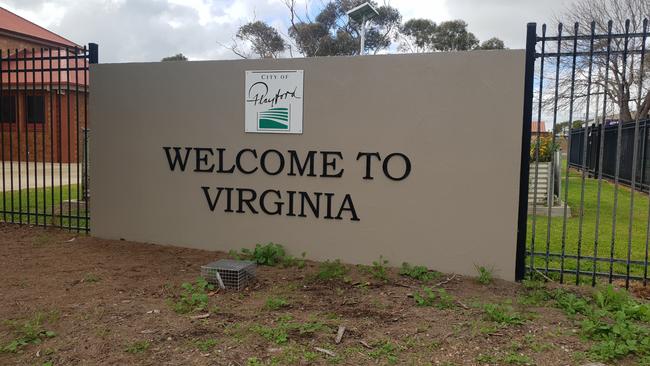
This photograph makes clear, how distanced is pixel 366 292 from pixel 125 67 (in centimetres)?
393

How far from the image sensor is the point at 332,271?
5160 millimetres

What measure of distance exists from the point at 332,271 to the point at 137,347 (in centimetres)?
211

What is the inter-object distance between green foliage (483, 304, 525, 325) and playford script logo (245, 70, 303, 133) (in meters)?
2.62

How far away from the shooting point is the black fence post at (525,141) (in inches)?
188

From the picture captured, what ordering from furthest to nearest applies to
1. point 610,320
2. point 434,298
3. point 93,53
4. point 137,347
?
point 93,53, point 434,298, point 610,320, point 137,347

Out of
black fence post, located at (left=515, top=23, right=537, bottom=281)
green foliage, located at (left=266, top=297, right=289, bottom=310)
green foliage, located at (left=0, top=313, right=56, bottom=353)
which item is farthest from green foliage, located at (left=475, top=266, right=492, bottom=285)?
green foliage, located at (left=0, top=313, right=56, bottom=353)

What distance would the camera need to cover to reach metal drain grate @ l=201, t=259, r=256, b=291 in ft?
15.5

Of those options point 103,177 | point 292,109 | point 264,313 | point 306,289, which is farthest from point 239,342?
point 103,177

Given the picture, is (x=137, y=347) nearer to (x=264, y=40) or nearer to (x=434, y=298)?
(x=434, y=298)

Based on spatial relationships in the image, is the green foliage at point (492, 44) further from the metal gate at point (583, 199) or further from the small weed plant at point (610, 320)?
the small weed plant at point (610, 320)

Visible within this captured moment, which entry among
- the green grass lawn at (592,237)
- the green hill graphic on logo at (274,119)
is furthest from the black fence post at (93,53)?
the green grass lawn at (592,237)

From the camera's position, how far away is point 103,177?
658cm

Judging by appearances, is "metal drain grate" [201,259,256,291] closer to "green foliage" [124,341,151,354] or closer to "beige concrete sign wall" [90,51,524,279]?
"beige concrete sign wall" [90,51,524,279]

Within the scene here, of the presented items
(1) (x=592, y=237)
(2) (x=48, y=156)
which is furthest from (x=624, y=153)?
(2) (x=48, y=156)
